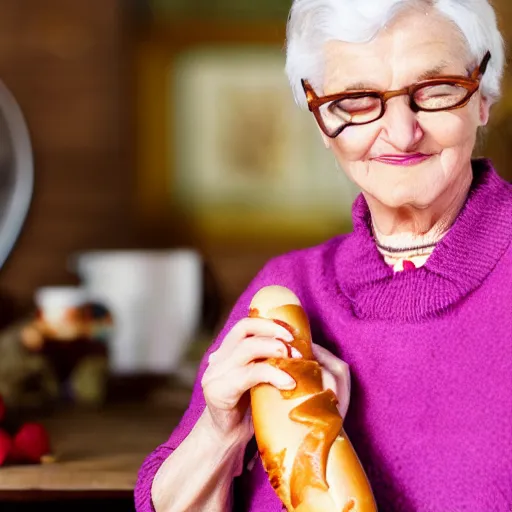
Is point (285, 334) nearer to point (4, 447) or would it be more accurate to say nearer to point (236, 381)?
point (236, 381)

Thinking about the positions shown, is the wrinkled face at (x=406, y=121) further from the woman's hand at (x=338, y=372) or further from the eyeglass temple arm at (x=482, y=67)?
the woman's hand at (x=338, y=372)

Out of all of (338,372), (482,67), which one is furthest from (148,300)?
(482,67)

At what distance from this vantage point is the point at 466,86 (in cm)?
93

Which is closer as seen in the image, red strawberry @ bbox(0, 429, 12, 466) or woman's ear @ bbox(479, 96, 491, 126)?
woman's ear @ bbox(479, 96, 491, 126)

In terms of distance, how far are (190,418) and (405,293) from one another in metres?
0.28

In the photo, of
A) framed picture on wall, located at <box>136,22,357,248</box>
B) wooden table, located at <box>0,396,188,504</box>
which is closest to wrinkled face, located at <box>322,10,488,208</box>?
wooden table, located at <box>0,396,188,504</box>

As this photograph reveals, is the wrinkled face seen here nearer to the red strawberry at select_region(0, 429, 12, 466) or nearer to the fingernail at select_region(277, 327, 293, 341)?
the fingernail at select_region(277, 327, 293, 341)

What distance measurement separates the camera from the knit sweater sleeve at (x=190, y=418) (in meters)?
1.07

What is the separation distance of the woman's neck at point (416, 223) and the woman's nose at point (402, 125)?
88mm

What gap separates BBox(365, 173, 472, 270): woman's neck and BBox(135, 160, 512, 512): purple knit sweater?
0.05 ft

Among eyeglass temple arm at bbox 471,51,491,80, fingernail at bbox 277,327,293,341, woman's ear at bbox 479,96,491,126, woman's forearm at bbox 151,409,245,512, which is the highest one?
Result: eyeglass temple arm at bbox 471,51,491,80

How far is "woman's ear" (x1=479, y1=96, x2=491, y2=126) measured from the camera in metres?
0.99

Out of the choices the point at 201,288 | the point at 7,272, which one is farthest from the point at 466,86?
the point at 7,272

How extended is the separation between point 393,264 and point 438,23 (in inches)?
10.2
